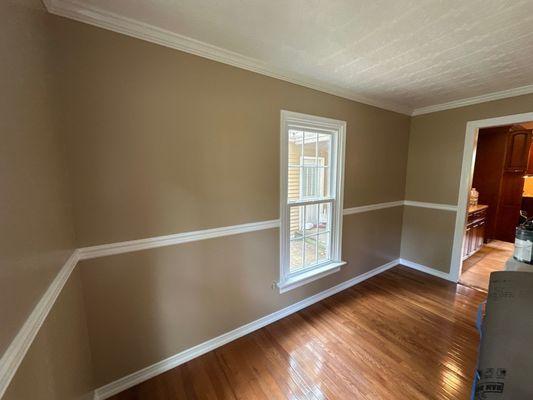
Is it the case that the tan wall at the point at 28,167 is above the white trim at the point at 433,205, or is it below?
above

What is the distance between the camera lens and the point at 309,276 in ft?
7.79

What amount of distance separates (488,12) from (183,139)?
6.44ft

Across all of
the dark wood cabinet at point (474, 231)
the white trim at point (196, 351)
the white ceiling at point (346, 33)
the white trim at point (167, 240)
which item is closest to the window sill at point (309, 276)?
the white trim at point (196, 351)

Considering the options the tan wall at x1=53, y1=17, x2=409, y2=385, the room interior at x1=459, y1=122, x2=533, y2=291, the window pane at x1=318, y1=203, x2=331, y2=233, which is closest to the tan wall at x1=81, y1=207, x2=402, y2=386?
the tan wall at x1=53, y1=17, x2=409, y2=385

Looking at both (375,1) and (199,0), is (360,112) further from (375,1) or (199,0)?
(199,0)

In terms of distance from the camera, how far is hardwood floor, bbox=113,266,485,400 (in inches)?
59.6

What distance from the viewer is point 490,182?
419 cm

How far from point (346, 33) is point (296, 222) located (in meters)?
1.62

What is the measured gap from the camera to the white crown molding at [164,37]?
3.83 ft

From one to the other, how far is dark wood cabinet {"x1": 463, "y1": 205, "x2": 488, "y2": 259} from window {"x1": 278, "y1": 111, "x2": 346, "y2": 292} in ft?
7.71

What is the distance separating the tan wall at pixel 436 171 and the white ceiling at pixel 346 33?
2.37 ft

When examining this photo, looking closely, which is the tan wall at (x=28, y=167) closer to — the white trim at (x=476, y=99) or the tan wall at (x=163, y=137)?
the tan wall at (x=163, y=137)

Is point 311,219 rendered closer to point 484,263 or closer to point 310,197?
point 310,197

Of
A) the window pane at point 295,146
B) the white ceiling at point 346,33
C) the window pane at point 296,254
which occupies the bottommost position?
the window pane at point 296,254
